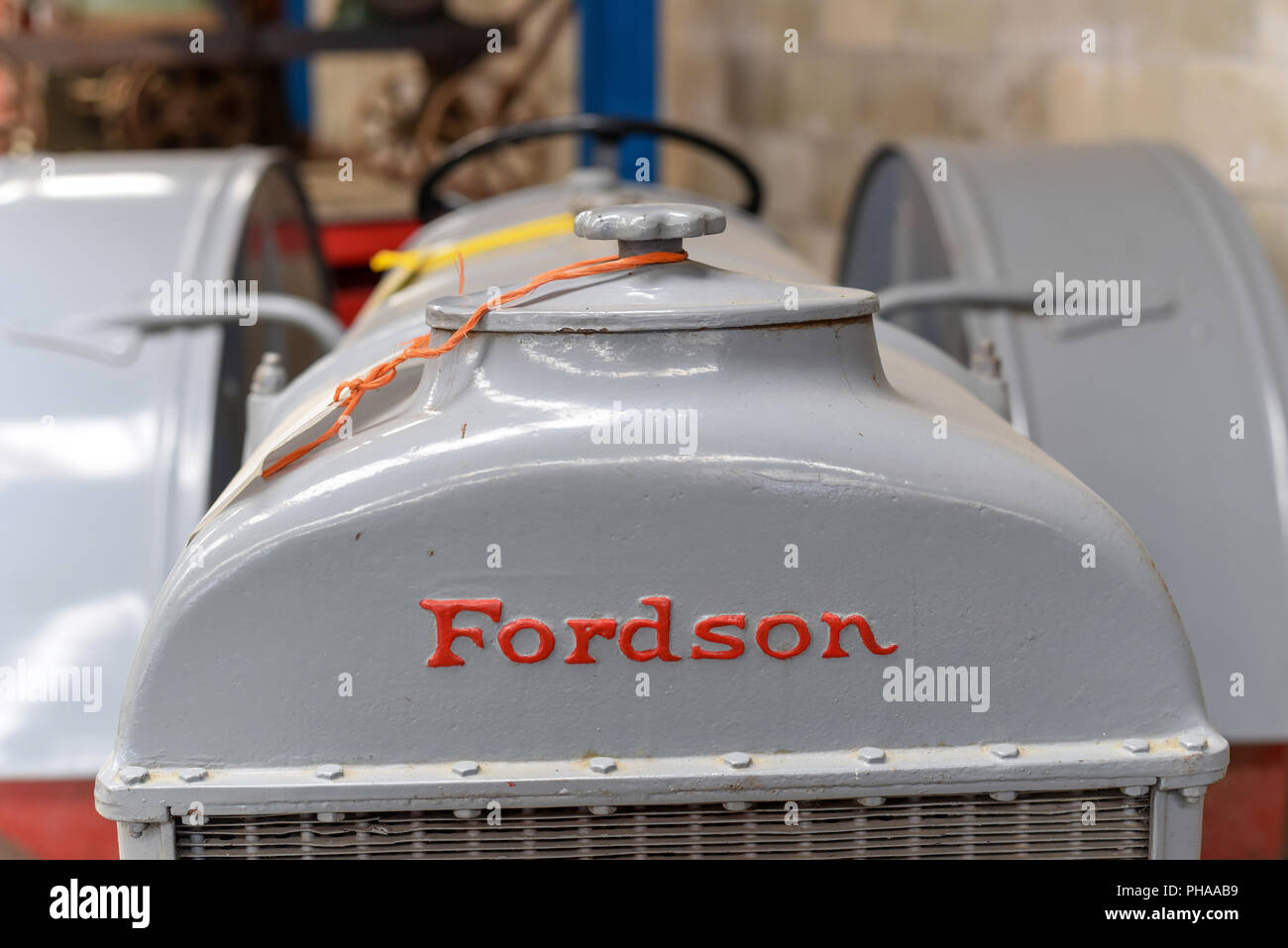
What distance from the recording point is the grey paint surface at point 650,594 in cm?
105

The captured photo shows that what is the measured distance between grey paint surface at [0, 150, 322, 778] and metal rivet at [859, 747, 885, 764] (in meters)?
0.89

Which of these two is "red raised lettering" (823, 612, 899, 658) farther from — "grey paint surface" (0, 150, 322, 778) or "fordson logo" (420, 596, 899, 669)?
"grey paint surface" (0, 150, 322, 778)

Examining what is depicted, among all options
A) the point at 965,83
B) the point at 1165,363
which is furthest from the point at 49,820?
the point at 965,83

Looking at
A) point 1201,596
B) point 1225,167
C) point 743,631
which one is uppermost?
point 1225,167

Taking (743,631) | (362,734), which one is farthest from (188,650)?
(743,631)

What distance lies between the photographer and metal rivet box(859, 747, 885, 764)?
1087mm

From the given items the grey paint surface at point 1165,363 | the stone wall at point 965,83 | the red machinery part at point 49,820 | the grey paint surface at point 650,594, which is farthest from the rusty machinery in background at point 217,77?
the grey paint surface at point 650,594

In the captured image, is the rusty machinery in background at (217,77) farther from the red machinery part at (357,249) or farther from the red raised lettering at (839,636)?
the red raised lettering at (839,636)

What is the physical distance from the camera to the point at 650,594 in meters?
1.06

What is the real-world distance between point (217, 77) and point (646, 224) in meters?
5.06

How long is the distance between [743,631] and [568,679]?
13 centimetres

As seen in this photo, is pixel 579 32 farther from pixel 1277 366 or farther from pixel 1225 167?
pixel 1277 366

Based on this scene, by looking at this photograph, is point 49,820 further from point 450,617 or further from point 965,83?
point 965,83

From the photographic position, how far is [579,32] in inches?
243
